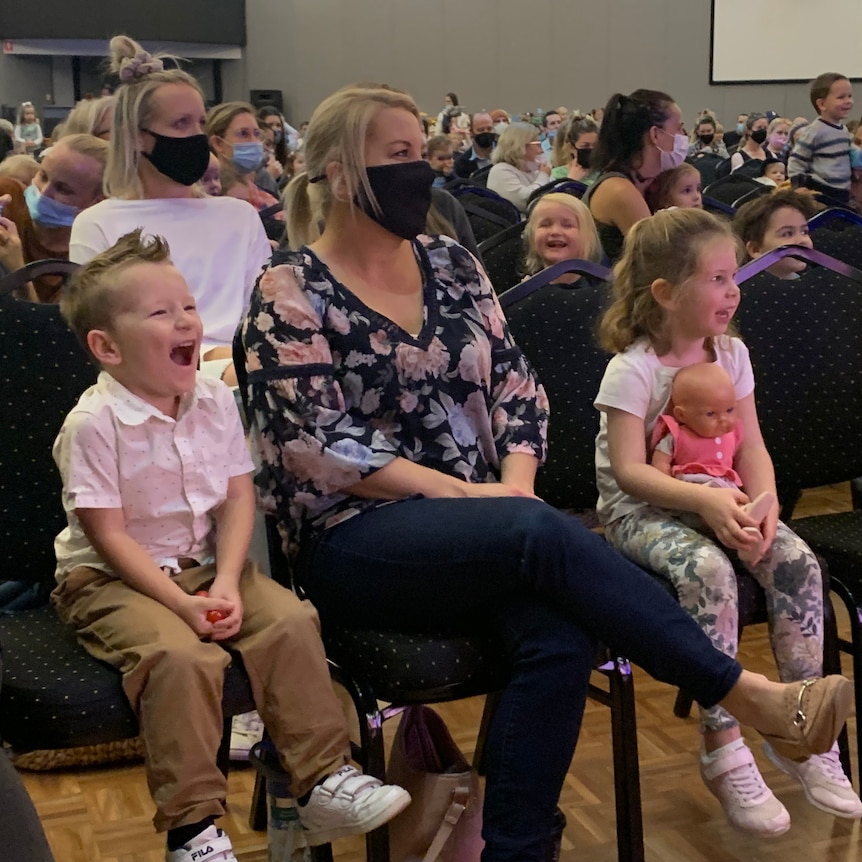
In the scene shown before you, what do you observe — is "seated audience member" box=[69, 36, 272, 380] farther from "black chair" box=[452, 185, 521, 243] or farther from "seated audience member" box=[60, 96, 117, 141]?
"black chair" box=[452, 185, 521, 243]

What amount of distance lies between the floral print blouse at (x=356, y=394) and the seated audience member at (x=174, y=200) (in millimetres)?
655

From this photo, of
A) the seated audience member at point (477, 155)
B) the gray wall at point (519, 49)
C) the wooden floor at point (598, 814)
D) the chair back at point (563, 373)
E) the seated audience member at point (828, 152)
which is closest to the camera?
the wooden floor at point (598, 814)

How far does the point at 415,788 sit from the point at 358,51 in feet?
46.0

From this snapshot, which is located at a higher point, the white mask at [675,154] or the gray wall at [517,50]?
the gray wall at [517,50]

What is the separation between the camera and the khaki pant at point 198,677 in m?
1.47

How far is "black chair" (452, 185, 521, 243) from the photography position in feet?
13.7

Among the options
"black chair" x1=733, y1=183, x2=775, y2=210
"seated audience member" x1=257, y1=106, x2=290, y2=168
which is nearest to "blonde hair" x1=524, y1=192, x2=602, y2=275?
"black chair" x1=733, y1=183, x2=775, y2=210

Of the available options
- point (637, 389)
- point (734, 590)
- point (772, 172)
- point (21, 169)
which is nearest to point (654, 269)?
point (637, 389)

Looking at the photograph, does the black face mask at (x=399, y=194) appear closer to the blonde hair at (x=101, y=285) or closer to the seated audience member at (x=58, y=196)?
the blonde hair at (x=101, y=285)

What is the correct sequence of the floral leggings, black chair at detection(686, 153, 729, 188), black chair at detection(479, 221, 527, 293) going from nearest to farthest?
the floral leggings
black chair at detection(479, 221, 527, 293)
black chair at detection(686, 153, 729, 188)

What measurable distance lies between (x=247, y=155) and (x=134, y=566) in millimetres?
2882

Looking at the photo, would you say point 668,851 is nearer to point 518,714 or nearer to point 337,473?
point 518,714

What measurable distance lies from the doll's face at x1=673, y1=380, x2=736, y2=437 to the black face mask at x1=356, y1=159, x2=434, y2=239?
0.53 m

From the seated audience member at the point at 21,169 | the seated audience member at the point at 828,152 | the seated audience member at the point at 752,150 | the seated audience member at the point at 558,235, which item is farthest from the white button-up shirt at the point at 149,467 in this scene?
the seated audience member at the point at 752,150
